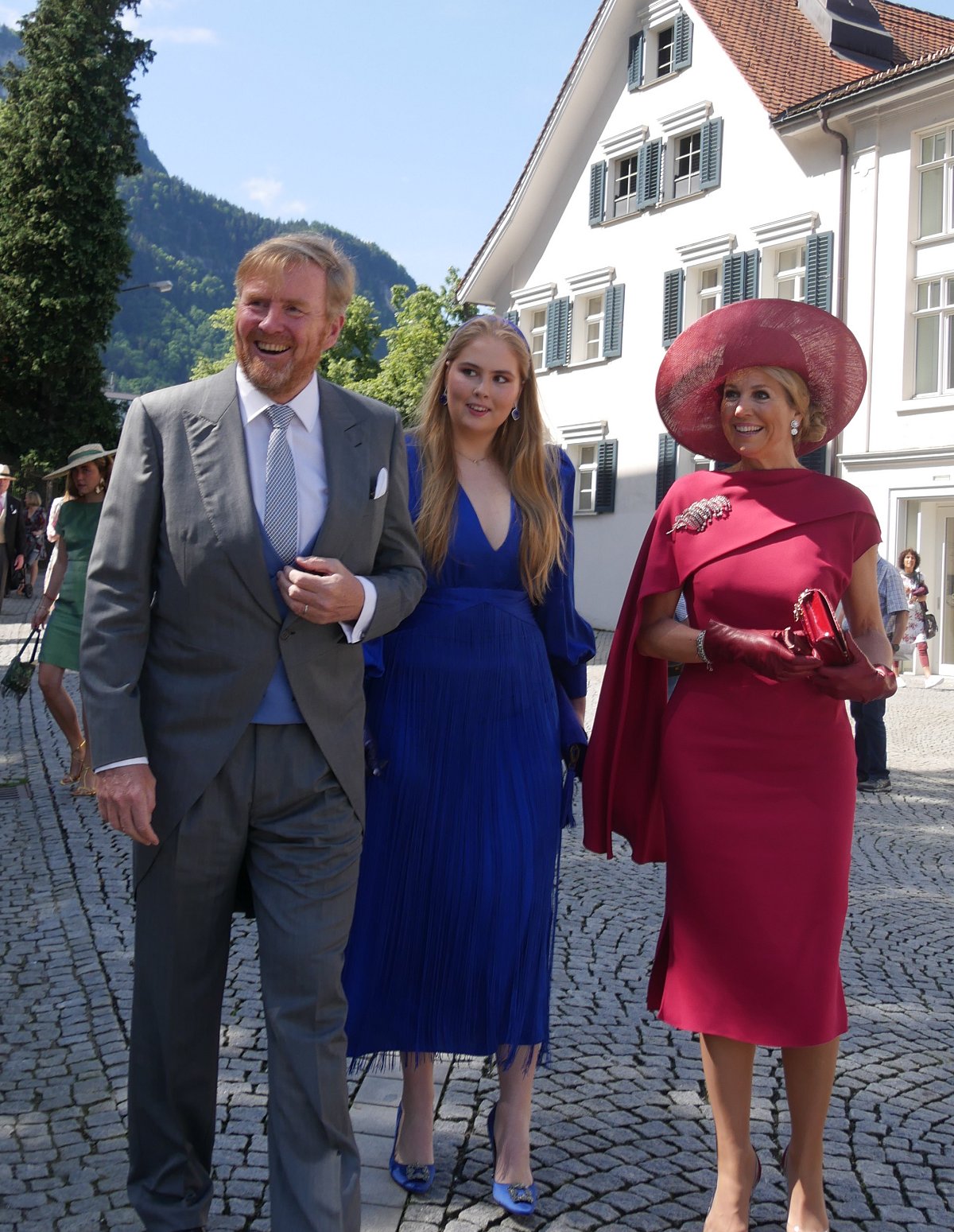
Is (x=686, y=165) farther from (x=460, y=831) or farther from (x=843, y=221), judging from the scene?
(x=460, y=831)

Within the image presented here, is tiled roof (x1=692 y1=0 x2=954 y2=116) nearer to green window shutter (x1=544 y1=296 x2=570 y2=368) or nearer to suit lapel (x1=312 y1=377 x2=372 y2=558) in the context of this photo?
green window shutter (x1=544 y1=296 x2=570 y2=368)

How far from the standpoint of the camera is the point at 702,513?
3.34 meters

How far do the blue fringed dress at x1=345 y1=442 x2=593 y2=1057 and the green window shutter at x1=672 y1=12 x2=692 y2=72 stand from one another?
26.0 m

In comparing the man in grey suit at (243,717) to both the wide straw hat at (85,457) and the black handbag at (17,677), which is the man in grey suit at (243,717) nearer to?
the wide straw hat at (85,457)

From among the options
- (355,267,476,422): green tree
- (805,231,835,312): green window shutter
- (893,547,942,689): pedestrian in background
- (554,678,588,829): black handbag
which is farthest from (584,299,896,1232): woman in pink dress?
(355,267,476,422): green tree

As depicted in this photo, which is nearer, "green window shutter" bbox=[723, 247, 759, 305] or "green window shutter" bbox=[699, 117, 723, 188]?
"green window shutter" bbox=[723, 247, 759, 305]

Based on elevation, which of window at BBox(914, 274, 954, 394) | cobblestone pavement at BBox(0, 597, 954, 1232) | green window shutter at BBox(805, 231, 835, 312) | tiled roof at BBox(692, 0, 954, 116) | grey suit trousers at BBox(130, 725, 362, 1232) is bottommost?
cobblestone pavement at BBox(0, 597, 954, 1232)

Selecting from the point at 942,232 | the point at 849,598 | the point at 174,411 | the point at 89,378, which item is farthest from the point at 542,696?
the point at 89,378

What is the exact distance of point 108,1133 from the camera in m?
3.60

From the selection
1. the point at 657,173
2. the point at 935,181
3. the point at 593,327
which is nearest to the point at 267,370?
the point at 935,181

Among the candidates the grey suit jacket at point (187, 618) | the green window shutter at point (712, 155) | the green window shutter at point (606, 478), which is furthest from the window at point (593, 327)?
the grey suit jacket at point (187, 618)

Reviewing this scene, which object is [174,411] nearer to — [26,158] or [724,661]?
[724,661]

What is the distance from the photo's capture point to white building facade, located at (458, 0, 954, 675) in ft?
71.8

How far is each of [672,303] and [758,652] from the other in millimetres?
24751
